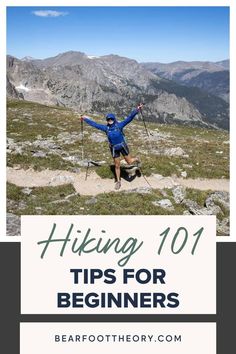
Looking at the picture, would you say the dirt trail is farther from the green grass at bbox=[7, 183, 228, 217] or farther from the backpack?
the backpack

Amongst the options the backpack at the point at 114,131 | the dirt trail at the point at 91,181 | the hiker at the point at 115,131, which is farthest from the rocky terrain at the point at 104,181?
the backpack at the point at 114,131

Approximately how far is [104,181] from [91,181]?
738mm

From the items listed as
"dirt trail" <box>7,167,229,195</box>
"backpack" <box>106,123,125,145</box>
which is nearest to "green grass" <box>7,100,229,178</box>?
"dirt trail" <box>7,167,229,195</box>

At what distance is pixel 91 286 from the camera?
1090cm

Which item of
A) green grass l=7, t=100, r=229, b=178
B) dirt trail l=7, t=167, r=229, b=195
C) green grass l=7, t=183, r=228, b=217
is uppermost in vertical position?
green grass l=7, t=100, r=229, b=178

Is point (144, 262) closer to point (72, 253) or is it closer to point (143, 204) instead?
point (72, 253)

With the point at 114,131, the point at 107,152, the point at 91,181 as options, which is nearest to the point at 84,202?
the point at 91,181

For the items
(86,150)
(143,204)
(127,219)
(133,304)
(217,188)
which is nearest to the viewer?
(133,304)

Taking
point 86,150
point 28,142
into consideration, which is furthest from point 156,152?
point 28,142

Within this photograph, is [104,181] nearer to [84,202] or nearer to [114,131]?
[84,202]

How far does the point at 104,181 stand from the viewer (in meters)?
22.2

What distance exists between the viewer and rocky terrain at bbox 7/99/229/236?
18.5m

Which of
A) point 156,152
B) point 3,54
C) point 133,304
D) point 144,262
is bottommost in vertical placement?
point 133,304

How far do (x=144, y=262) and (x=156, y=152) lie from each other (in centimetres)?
1981
